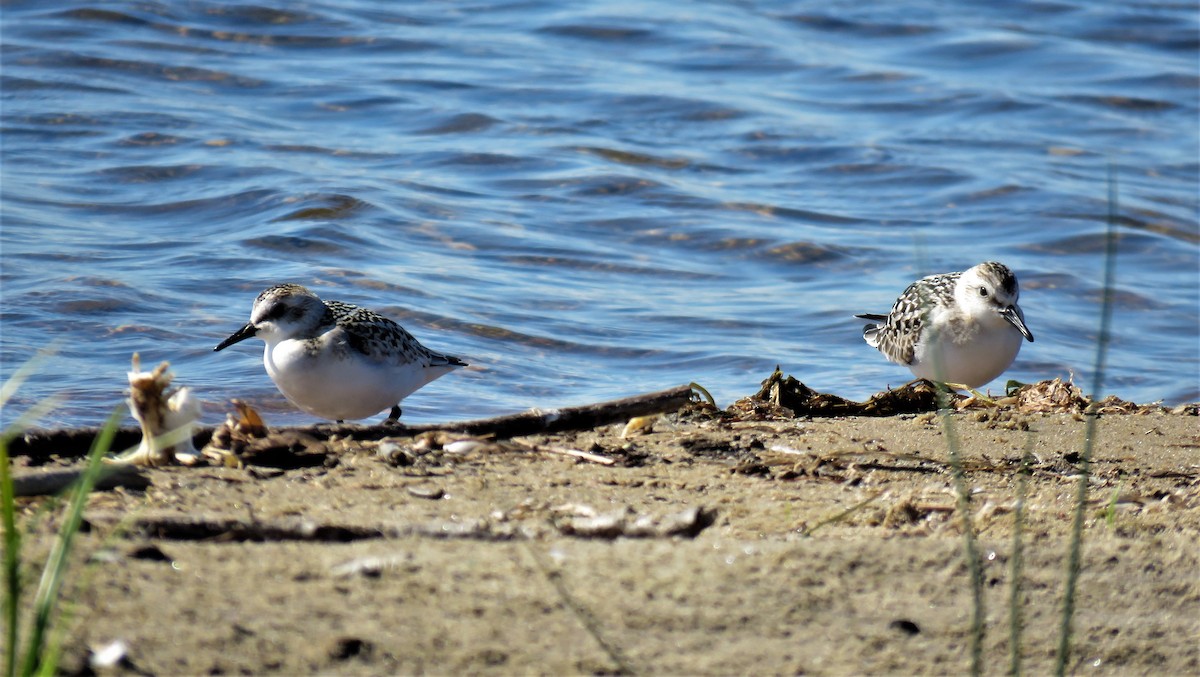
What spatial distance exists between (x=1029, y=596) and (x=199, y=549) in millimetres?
1881

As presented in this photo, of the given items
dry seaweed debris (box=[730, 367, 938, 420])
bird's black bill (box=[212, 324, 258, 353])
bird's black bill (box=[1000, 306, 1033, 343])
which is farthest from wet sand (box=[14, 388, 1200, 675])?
bird's black bill (box=[1000, 306, 1033, 343])

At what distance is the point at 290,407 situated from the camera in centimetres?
748

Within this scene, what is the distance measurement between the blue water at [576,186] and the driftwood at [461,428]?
2741mm

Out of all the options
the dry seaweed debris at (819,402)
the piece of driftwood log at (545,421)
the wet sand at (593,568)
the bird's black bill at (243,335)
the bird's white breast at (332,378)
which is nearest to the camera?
the wet sand at (593,568)

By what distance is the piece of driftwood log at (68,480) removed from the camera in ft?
11.4

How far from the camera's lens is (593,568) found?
10.4ft

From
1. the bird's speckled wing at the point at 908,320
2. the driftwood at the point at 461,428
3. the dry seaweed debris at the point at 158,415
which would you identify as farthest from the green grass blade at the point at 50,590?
the bird's speckled wing at the point at 908,320

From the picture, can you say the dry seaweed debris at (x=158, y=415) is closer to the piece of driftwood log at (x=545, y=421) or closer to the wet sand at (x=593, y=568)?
the wet sand at (x=593, y=568)

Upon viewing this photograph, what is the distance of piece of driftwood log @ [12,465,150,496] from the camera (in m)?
3.48

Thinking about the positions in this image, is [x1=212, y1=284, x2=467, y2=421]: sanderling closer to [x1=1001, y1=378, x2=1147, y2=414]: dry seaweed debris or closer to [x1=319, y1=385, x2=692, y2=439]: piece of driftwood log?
[x1=319, y1=385, x2=692, y2=439]: piece of driftwood log

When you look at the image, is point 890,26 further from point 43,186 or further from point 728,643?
point 728,643

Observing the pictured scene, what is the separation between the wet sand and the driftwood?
0.30ft

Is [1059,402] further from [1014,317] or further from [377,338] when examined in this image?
[377,338]

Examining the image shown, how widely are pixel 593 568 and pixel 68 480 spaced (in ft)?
4.45
